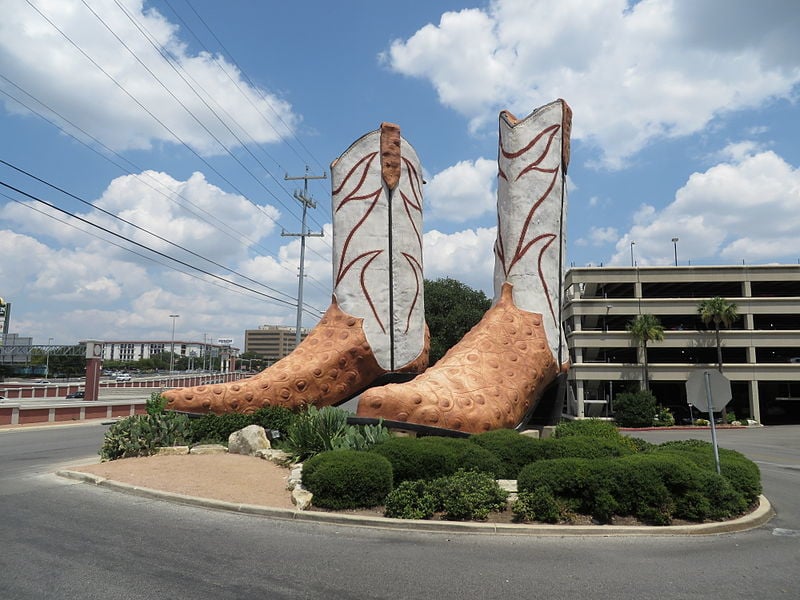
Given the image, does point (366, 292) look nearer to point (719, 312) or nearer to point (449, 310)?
point (449, 310)

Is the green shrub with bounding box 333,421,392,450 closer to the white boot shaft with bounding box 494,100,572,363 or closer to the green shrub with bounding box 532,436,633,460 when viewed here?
the green shrub with bounding box 532,436,633,460

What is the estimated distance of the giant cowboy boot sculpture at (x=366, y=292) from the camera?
43.0ft

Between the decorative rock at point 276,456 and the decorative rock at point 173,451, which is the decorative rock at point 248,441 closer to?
the decorative rock at point 276,456

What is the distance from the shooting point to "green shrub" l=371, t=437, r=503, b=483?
8070mm

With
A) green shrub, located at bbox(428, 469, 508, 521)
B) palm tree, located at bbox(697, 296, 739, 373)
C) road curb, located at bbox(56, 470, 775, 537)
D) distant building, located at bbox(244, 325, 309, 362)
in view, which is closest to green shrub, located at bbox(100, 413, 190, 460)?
road curb, located at bbox(56, 470, 775, 537)

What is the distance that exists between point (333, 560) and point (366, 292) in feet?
29.1

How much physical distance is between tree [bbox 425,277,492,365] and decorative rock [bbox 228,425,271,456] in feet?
92.7

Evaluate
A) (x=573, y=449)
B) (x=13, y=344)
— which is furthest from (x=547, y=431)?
(x=13, y=344)

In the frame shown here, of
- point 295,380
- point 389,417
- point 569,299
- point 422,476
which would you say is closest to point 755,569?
point 422,476

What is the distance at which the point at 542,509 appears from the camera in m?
6.95

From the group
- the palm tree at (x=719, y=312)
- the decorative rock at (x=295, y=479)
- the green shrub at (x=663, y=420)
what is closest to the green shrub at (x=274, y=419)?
the decorative rock at (x=295, y=479)

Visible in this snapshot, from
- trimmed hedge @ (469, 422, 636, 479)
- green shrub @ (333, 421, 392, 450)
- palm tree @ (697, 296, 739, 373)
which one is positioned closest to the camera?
trimmed hedge @ (469, 422, 636, 479)

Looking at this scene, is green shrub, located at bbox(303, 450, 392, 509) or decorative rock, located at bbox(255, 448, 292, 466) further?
decorative rock, located at bbox(255, 448, 292, 466)

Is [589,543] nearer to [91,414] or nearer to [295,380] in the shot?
[295,380]
